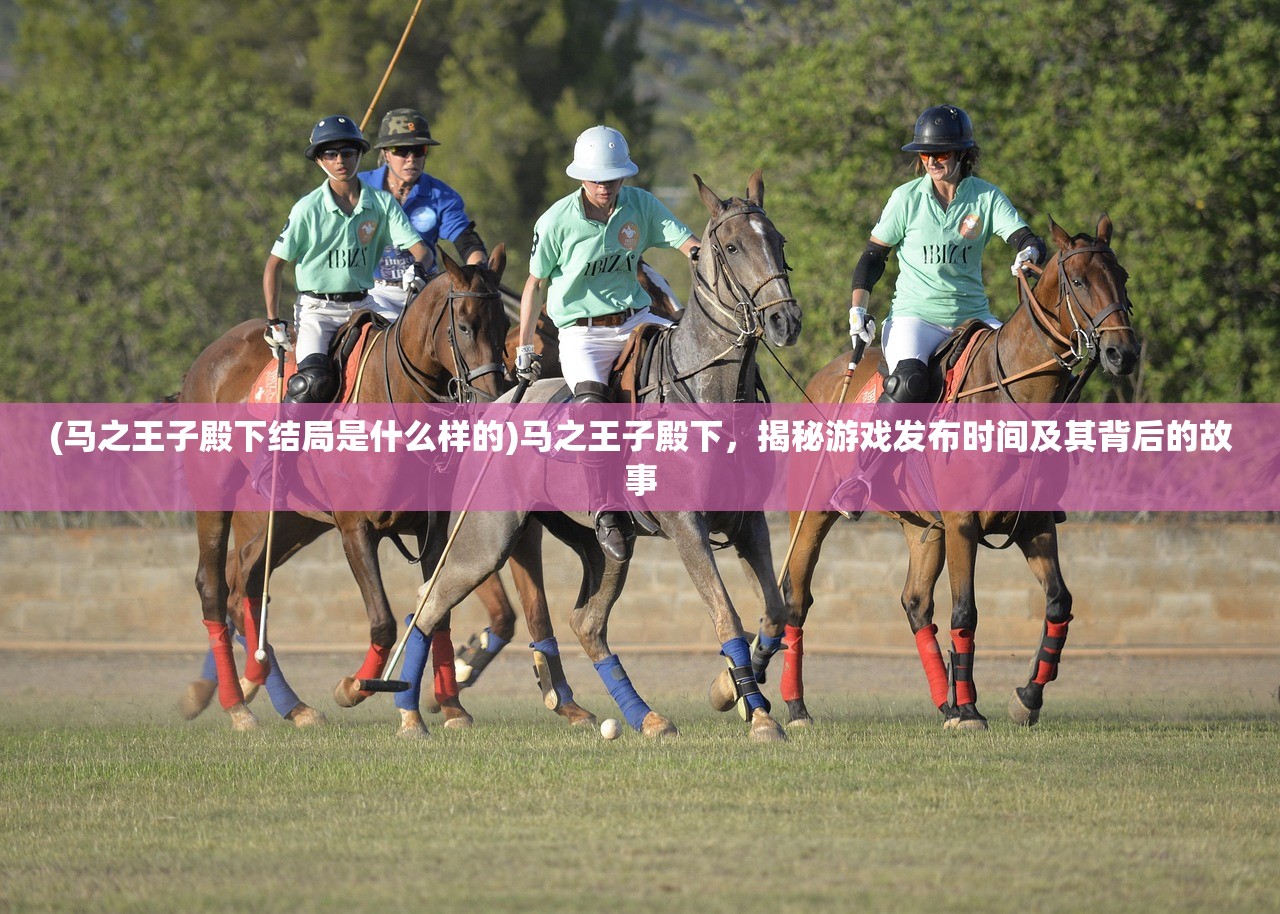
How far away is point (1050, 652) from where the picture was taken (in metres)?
10.3

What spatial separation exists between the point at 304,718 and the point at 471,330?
3.00 metres

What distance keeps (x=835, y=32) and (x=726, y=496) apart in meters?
16.0

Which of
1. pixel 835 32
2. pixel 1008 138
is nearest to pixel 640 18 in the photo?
pixel 835 32

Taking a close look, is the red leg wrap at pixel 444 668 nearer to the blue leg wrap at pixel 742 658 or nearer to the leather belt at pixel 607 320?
the leather belt at pixel 607 320

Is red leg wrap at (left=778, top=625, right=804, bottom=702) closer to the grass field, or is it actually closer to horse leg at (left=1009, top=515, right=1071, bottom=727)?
the grass field

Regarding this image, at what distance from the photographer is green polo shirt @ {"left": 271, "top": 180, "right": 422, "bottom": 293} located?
1098 centimetres

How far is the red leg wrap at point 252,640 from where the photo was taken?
11.7 meters

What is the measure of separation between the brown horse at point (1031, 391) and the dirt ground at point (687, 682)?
4.70ft

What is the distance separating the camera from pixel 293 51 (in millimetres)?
33312

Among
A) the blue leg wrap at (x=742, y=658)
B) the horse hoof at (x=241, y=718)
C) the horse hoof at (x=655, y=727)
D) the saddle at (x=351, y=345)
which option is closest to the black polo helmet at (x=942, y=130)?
the blue leg wrap at (x=742, y=658)

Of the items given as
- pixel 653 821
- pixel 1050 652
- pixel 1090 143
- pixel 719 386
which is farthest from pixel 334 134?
pixel 1090 143

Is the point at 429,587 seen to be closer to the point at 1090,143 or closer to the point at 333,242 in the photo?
the point at 333,242

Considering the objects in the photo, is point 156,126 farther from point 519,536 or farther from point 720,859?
point 720,859

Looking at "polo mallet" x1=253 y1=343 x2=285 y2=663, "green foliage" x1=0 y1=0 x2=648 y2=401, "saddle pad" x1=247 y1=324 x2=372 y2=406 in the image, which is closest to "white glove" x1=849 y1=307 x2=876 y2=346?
"saddle pad" x1=247 y1=324 x2=372 y2=406
